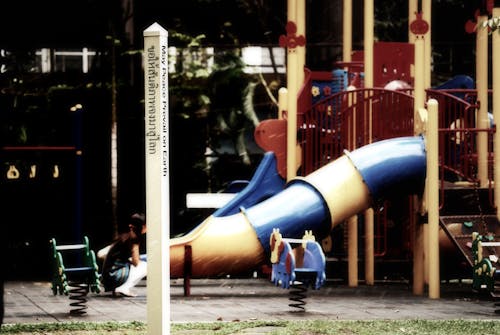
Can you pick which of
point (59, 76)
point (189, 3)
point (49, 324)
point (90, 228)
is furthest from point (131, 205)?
point (49, 324)

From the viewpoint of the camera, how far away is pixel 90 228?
65.7ft

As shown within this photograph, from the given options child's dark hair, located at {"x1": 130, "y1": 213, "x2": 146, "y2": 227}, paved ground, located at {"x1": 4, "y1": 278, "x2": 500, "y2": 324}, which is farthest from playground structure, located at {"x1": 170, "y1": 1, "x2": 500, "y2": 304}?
child's dark hair, located at {"x1": 130, "y1": 213, "x2": 146, "y2": 227}

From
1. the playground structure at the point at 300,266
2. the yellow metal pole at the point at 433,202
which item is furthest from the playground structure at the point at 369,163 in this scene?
the playground structure at the point at 300,266

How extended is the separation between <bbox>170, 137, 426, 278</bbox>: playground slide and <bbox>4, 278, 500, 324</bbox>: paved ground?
55cm

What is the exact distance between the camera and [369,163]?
15391 mm

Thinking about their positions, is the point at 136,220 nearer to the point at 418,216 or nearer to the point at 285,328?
the point at 418,216

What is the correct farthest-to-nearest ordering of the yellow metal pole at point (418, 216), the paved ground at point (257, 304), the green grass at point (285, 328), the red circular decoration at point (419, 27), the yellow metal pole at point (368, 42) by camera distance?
the yellow metal pole at point (368, 42), the red circular decoration at point (419, 27), the yellow metal pole at point (418, 216), the paved ground at point (257, 304), the green grass at point (285, 328)

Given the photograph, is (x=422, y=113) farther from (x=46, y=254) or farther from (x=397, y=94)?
(x=46, y=254)

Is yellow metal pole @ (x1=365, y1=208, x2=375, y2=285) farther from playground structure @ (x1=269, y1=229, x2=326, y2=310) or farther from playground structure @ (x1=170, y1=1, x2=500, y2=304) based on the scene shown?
playground structure @ (x1=269, y1=229, x2=326, y2=310)

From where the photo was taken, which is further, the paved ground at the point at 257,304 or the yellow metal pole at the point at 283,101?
the yellow metal pole at the point at 283,101

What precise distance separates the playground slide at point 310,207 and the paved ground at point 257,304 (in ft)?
1.81

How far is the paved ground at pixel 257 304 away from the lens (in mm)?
12805

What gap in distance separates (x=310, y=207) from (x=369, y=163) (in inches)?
38.8

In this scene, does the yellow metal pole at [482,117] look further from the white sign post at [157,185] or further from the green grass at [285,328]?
the white sign post at [157,185]
